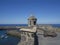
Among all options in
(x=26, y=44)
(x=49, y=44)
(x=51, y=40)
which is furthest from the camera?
(x=51, y=40)

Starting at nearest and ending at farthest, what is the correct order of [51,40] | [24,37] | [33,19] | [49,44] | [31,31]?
[31,31], [24,37], [33,19], [49,44], [51,40]

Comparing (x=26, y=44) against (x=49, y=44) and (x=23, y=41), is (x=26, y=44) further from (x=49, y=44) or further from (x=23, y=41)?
(x=49, y=44)

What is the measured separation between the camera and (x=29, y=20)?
634 cm

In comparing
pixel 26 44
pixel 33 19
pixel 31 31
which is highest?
pixel 33 19

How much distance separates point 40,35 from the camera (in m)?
8.53

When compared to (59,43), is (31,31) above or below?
above

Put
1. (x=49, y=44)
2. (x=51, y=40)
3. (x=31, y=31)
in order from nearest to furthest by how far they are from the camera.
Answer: (x=31, y=31)
(x=49, y=44)
(x=51, y=40)

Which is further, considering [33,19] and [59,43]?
[59,43]

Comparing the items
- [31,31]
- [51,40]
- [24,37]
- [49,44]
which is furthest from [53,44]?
[31,31]

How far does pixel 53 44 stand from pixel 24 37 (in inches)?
146

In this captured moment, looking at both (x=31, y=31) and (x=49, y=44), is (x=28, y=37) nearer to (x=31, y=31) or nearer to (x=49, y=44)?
(x=31, y=31)

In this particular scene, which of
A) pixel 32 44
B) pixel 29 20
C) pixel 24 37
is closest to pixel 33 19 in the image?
pixel 29 20

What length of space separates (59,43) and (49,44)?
696 mm

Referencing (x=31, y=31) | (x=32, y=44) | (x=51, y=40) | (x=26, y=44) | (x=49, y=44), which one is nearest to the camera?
(x=31, y=31)
